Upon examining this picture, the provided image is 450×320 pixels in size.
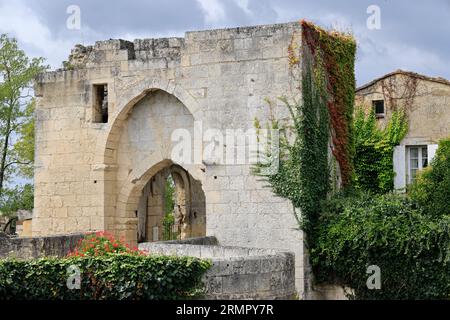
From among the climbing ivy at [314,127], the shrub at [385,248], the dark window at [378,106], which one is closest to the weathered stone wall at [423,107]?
the dark window at [378,106]

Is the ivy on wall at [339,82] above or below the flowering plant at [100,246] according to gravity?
above

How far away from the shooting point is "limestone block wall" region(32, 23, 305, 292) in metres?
14.5

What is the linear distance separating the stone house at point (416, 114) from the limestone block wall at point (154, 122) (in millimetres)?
7424

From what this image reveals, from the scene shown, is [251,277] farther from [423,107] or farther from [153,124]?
Result: [423,107]

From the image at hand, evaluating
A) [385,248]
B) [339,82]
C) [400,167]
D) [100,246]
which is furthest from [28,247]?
[400,167]

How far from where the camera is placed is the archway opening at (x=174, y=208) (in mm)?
18219

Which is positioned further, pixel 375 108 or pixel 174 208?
pixel 375 108

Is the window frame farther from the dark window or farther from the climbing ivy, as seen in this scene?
the climbing ivy

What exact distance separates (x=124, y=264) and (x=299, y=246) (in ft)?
18.8

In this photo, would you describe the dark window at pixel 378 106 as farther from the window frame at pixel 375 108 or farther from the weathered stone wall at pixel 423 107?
the weathered stone wall at pixel 423 107

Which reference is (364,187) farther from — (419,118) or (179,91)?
(179,91)

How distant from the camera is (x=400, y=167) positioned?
2128 cm

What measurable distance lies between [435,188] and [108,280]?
877 centimetres

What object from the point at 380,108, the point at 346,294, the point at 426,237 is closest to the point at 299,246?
the point at 346,294
